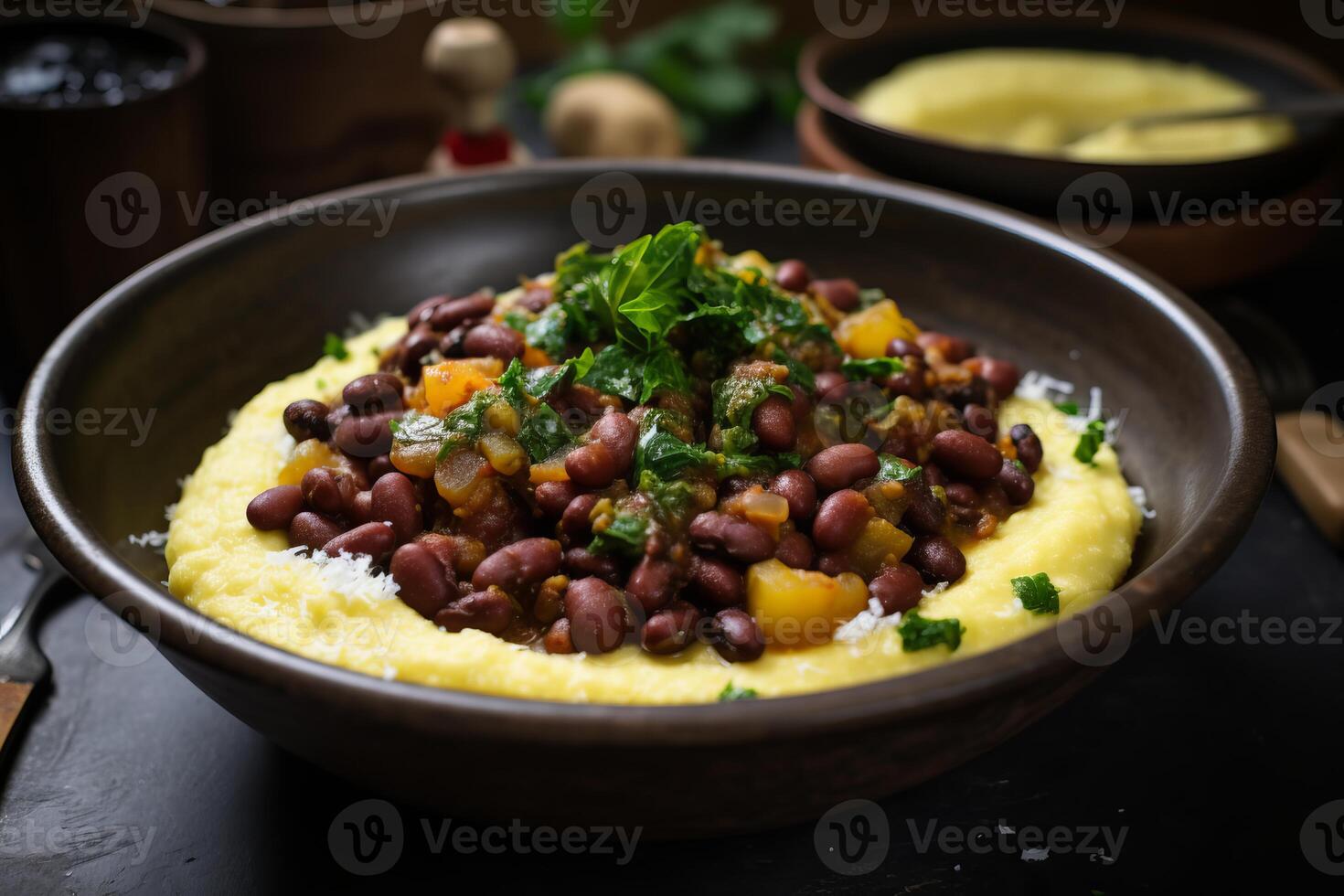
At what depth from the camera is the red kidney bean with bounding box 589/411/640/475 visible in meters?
3.38

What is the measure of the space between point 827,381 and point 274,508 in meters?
1.84

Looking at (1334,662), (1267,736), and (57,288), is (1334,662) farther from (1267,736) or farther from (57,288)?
(57,288)

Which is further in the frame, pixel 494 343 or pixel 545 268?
pixel 545 268

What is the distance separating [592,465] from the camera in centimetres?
333

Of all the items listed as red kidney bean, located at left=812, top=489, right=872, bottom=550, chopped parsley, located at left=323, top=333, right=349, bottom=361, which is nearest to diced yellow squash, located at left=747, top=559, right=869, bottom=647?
red kidney bean, located at left=812, top=489, right=872, bottom=550

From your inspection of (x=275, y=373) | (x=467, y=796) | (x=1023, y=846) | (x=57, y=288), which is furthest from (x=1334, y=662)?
(x=57, y=288)

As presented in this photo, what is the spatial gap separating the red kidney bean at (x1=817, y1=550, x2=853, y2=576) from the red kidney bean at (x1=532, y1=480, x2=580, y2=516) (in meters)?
0.75

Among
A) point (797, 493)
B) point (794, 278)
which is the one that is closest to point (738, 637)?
point (797, 493)

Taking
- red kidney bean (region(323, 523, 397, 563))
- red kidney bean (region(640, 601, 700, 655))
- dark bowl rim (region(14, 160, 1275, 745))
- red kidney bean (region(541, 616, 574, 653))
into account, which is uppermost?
dark bowl rim (region(14, 160, 1275, 745))

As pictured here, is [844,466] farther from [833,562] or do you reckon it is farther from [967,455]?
[967,455]

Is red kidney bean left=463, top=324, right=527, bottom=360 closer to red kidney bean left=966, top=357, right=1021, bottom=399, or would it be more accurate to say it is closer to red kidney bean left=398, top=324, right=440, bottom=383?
red kidney bean left=398, top=324, right=440, bottom=383

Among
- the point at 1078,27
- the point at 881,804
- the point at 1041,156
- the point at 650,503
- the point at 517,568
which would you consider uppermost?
the point at 1078,27

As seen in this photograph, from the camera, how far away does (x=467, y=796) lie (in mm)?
2703

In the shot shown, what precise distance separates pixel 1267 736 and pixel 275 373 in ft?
12.5
